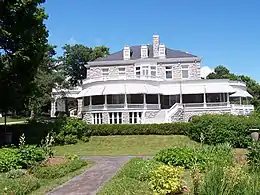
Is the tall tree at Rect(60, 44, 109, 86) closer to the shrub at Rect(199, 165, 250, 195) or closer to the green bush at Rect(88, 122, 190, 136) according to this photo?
the green bush at Rect(88, 122, 190, 136)

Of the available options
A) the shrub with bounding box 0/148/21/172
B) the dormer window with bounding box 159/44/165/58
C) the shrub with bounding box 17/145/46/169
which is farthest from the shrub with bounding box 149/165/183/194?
the dormer window with bounding box 159/44/165/58

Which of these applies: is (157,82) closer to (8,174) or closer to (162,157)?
(162,157)

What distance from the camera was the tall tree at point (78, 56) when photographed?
81.9m

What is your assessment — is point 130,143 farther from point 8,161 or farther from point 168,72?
point 168,72

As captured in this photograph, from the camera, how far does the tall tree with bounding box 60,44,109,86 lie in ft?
269

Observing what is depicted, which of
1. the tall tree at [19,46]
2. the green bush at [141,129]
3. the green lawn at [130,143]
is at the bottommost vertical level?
the green lawn at [130,143]

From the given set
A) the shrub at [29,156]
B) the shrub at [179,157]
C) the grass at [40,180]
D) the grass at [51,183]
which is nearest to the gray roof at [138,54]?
the shrub at [179,157]

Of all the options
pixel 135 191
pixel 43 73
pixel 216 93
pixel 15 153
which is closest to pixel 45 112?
pixel 43 73

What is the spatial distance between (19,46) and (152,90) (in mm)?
21391

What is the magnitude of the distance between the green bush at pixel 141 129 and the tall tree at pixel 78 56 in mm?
50784

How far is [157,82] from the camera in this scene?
146 ft

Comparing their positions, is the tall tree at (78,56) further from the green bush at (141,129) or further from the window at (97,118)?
the green bush at (141,129)

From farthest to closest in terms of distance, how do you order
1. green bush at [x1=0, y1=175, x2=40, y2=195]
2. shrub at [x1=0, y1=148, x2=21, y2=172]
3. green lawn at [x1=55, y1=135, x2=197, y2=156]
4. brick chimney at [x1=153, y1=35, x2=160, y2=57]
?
brick chimney at [x1=153, y1=35, x2=160, y2=57] < green lawn at [x1=55, y1=135, x2=197, y2=156] < shrub at [x1=0, y1=148, x2=21, y2=172] < green bush at [x1=0, y1=175, x2=40, y2=195]

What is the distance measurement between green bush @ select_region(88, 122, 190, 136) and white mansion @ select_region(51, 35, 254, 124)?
273 inches
